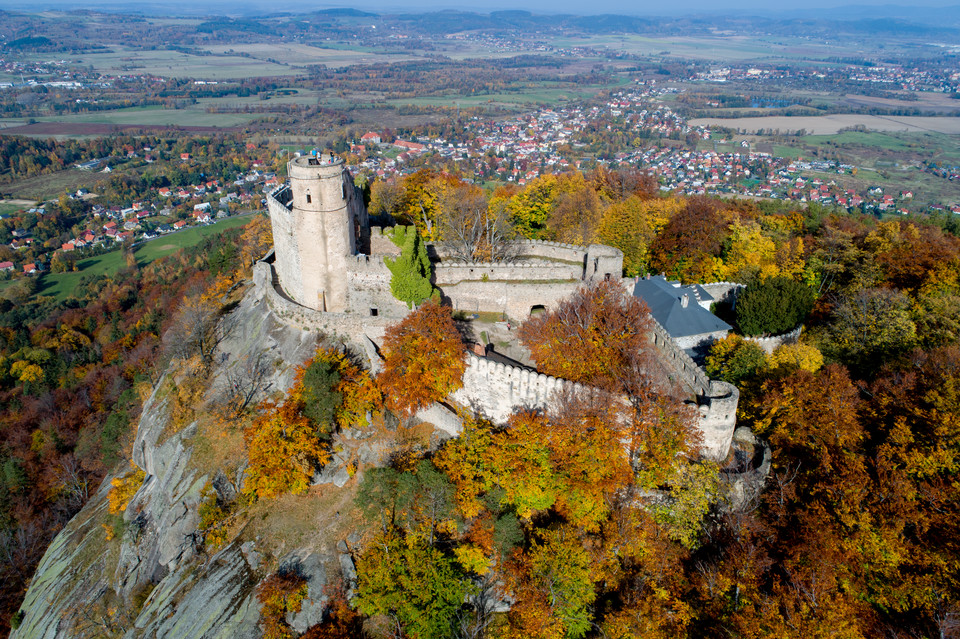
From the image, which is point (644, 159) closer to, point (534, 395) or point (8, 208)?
point (534, 395)

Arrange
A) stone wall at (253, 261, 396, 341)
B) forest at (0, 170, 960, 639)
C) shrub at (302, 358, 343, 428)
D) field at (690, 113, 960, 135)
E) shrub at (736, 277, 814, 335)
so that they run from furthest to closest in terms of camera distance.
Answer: field at (690, 113, 960, 135), shrub at (736, 277, 814, 335), stone wall at (253, 261, 396, 341), shrub at (302, 358, 343, 428), forest at (0, 170, 960, 639)

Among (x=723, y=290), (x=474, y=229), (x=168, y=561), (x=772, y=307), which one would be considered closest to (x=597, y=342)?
(x=772, y=307)

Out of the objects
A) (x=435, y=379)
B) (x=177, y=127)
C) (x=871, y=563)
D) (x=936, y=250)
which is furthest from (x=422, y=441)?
(x=177, y=127)

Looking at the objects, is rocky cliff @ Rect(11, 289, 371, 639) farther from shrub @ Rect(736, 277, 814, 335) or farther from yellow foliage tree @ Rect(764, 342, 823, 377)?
shrub @ Rect(736, 277, 814, 335)

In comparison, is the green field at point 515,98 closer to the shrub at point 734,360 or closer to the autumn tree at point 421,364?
the shrub at point 734,360

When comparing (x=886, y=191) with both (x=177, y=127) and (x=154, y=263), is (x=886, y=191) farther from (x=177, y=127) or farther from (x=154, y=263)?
(x=177, y=127)

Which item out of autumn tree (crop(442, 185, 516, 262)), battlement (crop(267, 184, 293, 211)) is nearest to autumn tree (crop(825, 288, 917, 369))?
autumn tree (crop(442, 185, 516, 262))

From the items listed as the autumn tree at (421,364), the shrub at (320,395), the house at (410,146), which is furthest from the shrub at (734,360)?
the house at (410,146)
